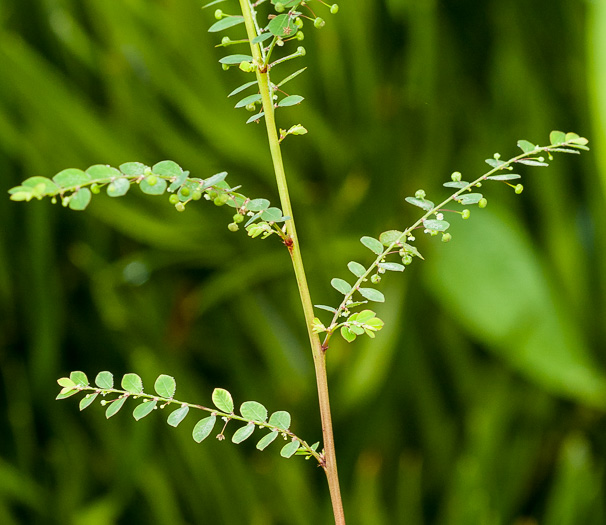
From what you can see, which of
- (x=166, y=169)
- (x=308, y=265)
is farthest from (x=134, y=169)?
(x=308, y=265)

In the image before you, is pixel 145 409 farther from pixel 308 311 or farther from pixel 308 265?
pixel 308 265

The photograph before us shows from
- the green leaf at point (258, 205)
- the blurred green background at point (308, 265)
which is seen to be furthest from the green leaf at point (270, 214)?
the blurred green background at point (308, 265)

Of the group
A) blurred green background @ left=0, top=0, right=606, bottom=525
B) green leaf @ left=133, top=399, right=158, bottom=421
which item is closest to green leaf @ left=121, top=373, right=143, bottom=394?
green leaf @ left=133, top=399, right=158, bottom=421

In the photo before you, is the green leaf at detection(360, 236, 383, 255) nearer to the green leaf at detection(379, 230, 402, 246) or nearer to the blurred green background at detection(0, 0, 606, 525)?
the green leaf at detection(379, 230, 402, 246)

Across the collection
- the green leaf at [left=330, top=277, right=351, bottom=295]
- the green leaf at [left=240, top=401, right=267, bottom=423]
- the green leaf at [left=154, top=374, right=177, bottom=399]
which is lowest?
the green leaf at [left=240, top=401, right=267, bottom=423]

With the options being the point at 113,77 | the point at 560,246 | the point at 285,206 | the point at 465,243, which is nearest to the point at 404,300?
the point at 465,243
